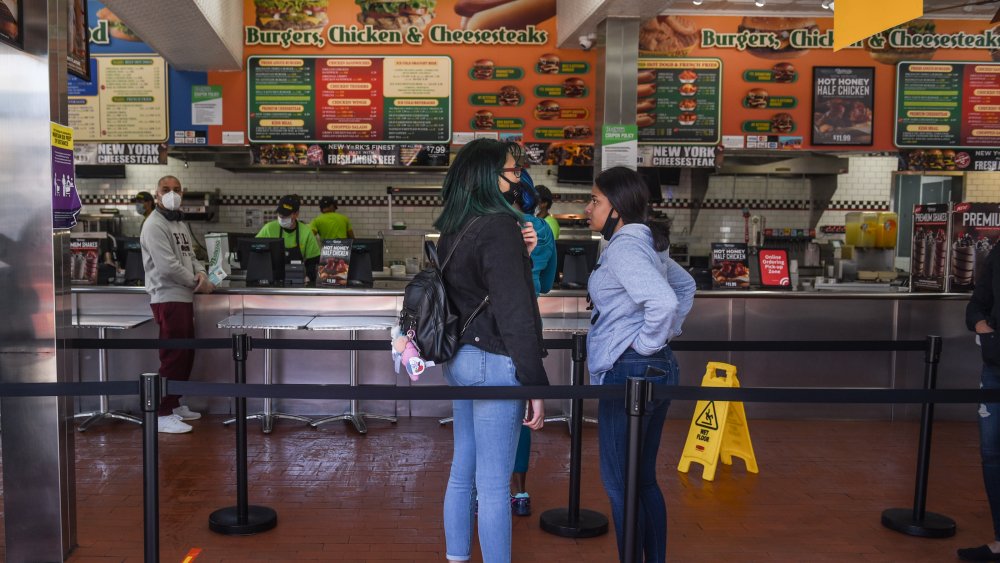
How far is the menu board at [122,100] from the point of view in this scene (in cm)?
745

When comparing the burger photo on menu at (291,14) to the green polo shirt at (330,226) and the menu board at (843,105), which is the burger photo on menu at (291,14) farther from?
the menu board at (843,105)

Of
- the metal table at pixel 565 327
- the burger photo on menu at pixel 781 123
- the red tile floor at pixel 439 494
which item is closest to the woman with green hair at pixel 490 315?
the red tile floor at pixel 439 494

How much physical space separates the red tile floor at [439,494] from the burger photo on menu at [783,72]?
11.0 ft

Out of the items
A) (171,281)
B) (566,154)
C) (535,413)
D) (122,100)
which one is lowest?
(535,413)

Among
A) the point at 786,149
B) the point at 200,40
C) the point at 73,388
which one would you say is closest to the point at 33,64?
the point at 73,388

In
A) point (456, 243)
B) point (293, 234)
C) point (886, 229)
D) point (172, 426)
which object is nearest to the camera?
point (456, 243)

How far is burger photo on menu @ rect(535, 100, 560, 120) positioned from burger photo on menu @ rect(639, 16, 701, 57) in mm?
942

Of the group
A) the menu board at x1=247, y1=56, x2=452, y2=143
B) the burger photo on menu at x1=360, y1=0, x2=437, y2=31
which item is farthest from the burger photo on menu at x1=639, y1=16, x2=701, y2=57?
the burger photo on menu at x1=360, y1=0, x2=437, y2=31

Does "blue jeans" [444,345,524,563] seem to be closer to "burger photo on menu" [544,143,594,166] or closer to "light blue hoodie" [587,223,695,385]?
"light blue hoodie" [587,223,695,385]

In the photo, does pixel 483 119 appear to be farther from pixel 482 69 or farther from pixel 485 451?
pixel 485 451

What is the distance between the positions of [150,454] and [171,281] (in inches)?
126

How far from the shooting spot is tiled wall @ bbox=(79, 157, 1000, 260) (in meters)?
10.2

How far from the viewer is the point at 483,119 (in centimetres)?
750

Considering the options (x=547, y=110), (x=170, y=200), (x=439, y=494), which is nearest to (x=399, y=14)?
(x=547, y=110)
